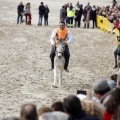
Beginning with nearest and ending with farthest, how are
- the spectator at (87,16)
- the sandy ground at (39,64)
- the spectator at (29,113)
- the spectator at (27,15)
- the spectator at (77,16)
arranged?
the spectator at (29,113), the sandy ground at (39,64), the spectator at (77,16), the spectator at (87,16), the spectator at (27,15)

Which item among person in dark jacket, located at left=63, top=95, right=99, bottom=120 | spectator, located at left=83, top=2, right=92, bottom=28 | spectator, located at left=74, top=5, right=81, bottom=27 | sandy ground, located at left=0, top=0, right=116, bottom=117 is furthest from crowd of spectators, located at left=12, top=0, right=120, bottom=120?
spectator, located at left=83, top=2, right=92, bottom=28

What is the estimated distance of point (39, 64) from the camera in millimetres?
20797

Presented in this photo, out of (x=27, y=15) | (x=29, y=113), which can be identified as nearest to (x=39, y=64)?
(x=29, y=113)

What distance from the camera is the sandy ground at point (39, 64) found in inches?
607

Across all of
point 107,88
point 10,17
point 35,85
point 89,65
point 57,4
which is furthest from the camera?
point 57,4

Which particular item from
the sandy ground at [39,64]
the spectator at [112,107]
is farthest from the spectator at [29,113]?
the sandy ground at [39,64]

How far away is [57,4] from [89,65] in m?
32.5

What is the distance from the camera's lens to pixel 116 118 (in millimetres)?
8008

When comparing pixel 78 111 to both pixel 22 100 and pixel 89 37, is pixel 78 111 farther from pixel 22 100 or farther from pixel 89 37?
pixel 89 37

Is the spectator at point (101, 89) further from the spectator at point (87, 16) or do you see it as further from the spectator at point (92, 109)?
the spectator at point (87, 16)

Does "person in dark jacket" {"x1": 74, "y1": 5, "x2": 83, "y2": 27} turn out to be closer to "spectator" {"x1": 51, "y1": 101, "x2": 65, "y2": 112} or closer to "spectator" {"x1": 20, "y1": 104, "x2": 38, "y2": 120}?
"spectator" {"x1": 51, "y1": 101, "x2": 65, "y2": 112}

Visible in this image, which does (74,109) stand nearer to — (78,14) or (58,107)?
(58,107)

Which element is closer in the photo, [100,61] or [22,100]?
[22,100]

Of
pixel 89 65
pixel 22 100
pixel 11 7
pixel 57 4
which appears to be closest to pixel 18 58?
pixel 89 65
